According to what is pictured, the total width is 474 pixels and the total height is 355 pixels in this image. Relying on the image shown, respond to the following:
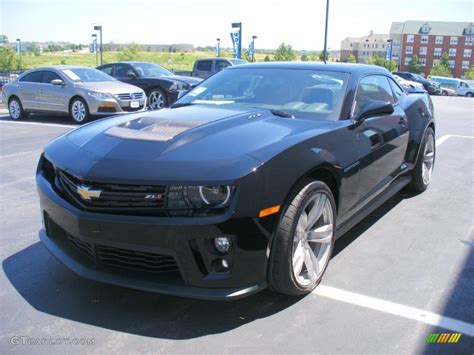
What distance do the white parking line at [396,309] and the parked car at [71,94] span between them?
9.47 m

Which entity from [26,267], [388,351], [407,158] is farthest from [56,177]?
[407,158]

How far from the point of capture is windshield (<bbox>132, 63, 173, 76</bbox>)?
1512 cm

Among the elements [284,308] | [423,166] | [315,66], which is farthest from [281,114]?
[423,166]

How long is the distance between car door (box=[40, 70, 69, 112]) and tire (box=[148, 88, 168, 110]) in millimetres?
3008

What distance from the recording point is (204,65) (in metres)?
19.3

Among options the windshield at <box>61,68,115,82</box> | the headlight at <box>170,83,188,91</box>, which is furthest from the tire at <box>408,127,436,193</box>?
the headlight at <box>170,83,188,91</box>

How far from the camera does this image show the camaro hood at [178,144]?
258 centimetres

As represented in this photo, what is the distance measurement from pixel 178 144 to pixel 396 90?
10.7 ft

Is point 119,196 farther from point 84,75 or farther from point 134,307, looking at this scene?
point 84,75

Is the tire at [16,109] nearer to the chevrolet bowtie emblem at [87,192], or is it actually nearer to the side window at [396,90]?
the side window at [396,90]

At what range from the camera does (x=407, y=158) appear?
16.4ft

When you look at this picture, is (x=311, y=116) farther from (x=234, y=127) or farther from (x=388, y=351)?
(x=388, y=351)

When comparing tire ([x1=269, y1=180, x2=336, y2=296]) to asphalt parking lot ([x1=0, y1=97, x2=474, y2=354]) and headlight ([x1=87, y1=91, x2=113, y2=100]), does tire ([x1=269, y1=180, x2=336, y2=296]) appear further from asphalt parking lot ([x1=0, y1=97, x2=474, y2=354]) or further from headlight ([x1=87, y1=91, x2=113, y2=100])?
headlight ([x1=87, y1=91, x2=113, y2=100])

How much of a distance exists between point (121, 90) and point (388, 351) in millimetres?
10599
